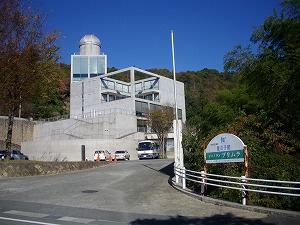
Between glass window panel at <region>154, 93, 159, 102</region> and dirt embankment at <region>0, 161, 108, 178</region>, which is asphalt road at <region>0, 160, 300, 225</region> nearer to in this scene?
dirt embankment at <region>0, 161, 108, 178</region>

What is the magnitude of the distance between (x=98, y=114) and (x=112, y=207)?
4662 centimetres

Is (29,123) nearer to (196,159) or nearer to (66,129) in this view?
(66,129)

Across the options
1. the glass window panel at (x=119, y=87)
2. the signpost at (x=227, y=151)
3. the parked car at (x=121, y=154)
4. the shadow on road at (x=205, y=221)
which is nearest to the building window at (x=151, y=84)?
the glass window panel at (x=119, y=87)

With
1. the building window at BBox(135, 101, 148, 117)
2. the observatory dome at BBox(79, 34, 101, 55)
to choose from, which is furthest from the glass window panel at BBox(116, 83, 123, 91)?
the observatory dome at BBox(79, 34, 101, 55)

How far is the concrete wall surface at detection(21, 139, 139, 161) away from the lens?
42625mm

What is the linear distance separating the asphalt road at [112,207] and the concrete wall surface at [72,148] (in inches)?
1067

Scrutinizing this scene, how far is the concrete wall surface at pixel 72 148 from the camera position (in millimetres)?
42625

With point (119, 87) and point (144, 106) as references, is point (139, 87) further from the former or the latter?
point (144, 106)

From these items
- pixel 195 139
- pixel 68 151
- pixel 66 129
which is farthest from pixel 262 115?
pixel 66 129

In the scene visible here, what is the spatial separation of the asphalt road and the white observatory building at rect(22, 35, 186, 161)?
27.9 meters

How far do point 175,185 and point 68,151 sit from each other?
30.5 meters

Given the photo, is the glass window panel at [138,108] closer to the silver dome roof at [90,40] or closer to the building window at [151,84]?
the building window at [151,84]

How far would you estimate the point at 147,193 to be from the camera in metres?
13.4

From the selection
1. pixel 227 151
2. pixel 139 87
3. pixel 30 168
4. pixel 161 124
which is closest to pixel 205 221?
pixel 227 151
